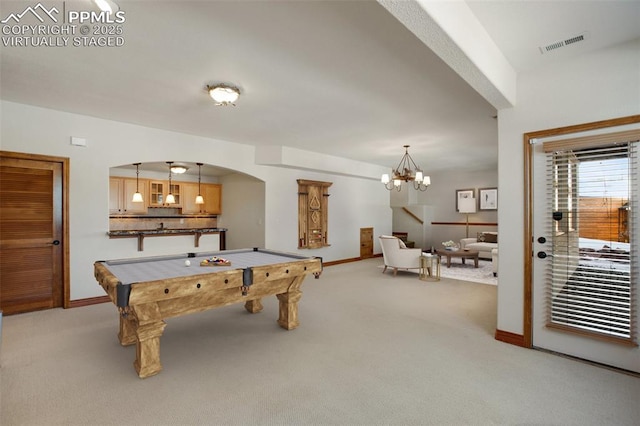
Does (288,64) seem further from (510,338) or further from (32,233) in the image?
(32,233)

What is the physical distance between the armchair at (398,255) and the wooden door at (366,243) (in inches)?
77.6

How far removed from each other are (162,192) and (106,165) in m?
3.69

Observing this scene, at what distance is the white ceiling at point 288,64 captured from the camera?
7.01 ft

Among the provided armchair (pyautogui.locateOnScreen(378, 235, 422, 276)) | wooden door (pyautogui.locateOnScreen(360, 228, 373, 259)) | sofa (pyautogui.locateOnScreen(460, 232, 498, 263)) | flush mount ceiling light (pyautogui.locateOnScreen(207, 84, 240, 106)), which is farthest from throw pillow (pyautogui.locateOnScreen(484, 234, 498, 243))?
flush mount ceiling light (pyautogui.locateOnScreen(207, 84, 240, 106))

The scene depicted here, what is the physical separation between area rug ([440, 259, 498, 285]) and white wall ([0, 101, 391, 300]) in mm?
3126

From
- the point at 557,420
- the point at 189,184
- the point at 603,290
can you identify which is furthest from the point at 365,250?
the point at 557,420

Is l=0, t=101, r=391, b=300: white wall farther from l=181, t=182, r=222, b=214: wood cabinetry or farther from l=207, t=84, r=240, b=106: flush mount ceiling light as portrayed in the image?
l=207, t=84, r=240, b=106: flush mount ceiling light

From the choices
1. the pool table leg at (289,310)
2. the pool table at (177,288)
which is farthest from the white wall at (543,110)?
the pool table leg at (289,310)

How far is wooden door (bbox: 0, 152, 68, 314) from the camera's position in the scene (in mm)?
3863

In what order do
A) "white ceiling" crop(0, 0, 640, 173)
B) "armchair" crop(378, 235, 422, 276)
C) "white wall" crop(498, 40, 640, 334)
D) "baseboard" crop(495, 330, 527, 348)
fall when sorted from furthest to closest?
"armchair" crop(378, 235, 422, 276), "baseboard" crop(495, 330, 527, 348), "white wall" crop(498, 40, 640, 334), "white ceiling" crop(0, 0, 640, 173)

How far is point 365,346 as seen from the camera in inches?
118

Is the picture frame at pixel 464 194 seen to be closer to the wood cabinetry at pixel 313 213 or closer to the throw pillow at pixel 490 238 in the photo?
the throw pillow at pixel 490 238

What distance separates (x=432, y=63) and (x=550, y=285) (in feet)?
7.36

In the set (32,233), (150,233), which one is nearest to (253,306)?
(150,233)
